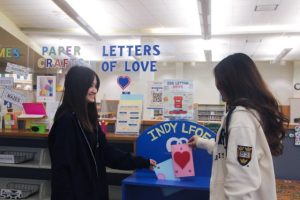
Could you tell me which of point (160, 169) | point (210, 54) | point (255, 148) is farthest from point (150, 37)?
point (255, 148)

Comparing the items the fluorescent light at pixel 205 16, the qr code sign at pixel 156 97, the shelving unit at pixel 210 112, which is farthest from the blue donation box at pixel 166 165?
the shelving unit at pixel 210 112

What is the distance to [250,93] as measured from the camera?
143 cm

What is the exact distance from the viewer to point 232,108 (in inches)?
56.4

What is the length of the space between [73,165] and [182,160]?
0.68 m

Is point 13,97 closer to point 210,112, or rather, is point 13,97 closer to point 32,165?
point 32,165

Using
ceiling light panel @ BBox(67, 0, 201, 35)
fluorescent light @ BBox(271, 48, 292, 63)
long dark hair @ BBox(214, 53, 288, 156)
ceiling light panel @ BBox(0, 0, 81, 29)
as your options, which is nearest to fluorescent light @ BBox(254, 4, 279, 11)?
ceiling light panel @ BBox(67, 0, 201, 35)

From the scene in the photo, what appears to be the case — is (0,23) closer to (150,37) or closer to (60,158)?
(150,37)

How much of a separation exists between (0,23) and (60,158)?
7848mm

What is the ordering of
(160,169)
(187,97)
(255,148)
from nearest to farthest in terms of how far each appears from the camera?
(255,148)
(160,169)
(187,97)

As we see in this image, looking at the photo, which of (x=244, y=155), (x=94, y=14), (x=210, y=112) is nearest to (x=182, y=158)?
(x=244, y=155)

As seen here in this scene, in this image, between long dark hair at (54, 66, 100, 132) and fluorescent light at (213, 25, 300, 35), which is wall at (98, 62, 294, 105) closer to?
fluorescent light at (213, 25, 300, 35)

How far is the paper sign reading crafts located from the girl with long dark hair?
0.45 meters

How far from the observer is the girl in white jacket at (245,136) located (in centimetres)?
132

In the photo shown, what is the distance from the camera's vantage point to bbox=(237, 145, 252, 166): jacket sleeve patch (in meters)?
1.32
